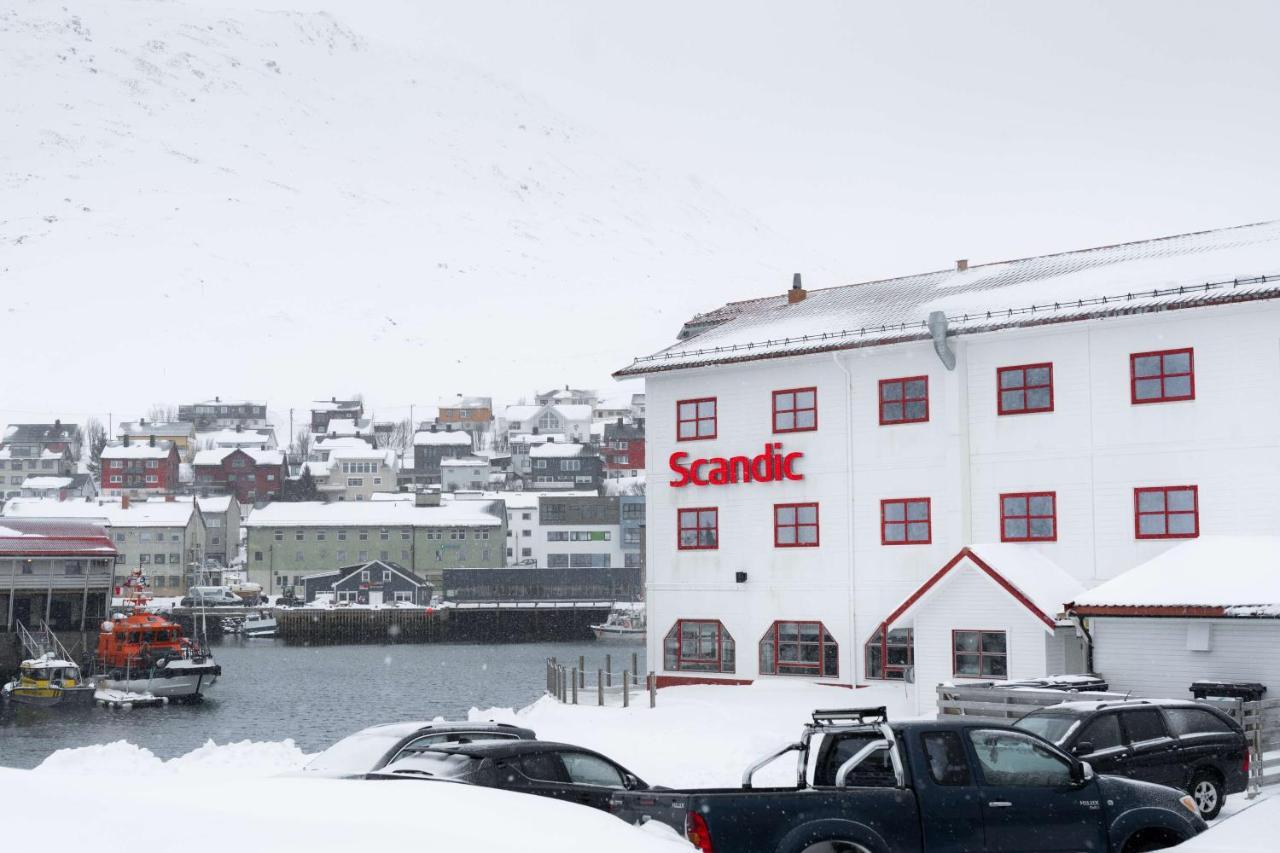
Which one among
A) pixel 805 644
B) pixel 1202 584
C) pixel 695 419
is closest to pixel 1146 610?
pixel 1202 584

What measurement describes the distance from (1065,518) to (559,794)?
24.3 metres

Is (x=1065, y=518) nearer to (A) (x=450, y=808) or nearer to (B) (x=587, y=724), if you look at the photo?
(B) (x=587, y=724)

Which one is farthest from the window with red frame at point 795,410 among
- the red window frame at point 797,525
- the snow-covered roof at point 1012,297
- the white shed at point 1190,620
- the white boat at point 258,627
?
the white boat at point 258,627

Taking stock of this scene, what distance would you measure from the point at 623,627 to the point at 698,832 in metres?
116

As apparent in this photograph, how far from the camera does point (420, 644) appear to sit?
124625mm

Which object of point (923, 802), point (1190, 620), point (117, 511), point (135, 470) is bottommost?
point (923, 802)

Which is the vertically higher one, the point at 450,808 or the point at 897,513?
the point at 897,513

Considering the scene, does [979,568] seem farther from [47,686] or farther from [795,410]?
[47,686]

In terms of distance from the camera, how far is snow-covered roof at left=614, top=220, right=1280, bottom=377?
3709cm

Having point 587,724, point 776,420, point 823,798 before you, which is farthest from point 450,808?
point 776,420

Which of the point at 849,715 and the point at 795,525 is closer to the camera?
the point at 849,715

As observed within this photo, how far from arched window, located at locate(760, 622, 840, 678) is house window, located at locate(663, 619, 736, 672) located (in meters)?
1.29

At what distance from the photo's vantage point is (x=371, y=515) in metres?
153

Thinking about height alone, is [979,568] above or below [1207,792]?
above
